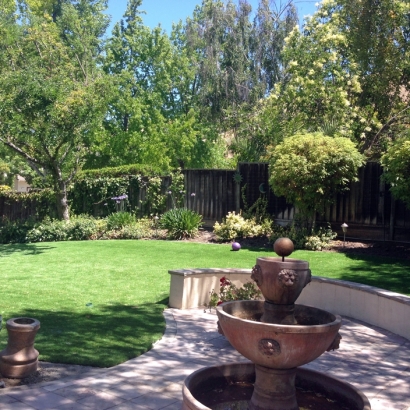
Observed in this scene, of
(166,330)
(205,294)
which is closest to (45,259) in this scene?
(205,294)

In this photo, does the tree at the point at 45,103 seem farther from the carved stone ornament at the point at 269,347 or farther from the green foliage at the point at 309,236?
the carved stone ornament at the point at 269,347

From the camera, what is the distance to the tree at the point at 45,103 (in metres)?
14.0

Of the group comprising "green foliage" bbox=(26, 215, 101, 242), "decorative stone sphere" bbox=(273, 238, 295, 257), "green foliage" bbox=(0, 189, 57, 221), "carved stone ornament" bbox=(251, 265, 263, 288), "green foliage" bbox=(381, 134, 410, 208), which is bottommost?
"green foliage" bbox=(26, 215, 101, 242)

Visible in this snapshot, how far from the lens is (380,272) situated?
31.7 ft

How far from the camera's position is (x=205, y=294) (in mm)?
8344

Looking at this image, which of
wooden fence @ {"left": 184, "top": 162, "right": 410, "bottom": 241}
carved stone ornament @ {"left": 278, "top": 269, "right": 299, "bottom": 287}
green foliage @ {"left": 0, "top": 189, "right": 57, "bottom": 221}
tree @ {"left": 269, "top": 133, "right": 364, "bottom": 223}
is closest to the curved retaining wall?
carved stone ornament @ {"left": 278, "top": 269, "right": 299, "bottom": 287}

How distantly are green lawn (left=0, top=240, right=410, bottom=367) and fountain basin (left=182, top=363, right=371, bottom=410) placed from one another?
146cm

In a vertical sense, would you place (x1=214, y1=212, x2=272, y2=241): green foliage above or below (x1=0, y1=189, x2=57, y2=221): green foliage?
below

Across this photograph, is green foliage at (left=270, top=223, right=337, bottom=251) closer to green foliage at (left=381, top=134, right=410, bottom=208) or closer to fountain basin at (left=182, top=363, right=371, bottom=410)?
green foliage at (left=381, top=134, right=410, bottom=208)

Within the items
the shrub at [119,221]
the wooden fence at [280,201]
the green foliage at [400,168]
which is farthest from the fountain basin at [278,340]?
the shrub at [119,221]

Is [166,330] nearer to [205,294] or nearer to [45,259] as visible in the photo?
[205,294]

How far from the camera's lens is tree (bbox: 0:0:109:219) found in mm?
13977

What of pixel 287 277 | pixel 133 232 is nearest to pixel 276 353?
pixel 287 277

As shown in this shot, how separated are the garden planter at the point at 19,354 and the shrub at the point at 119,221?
11.1m
